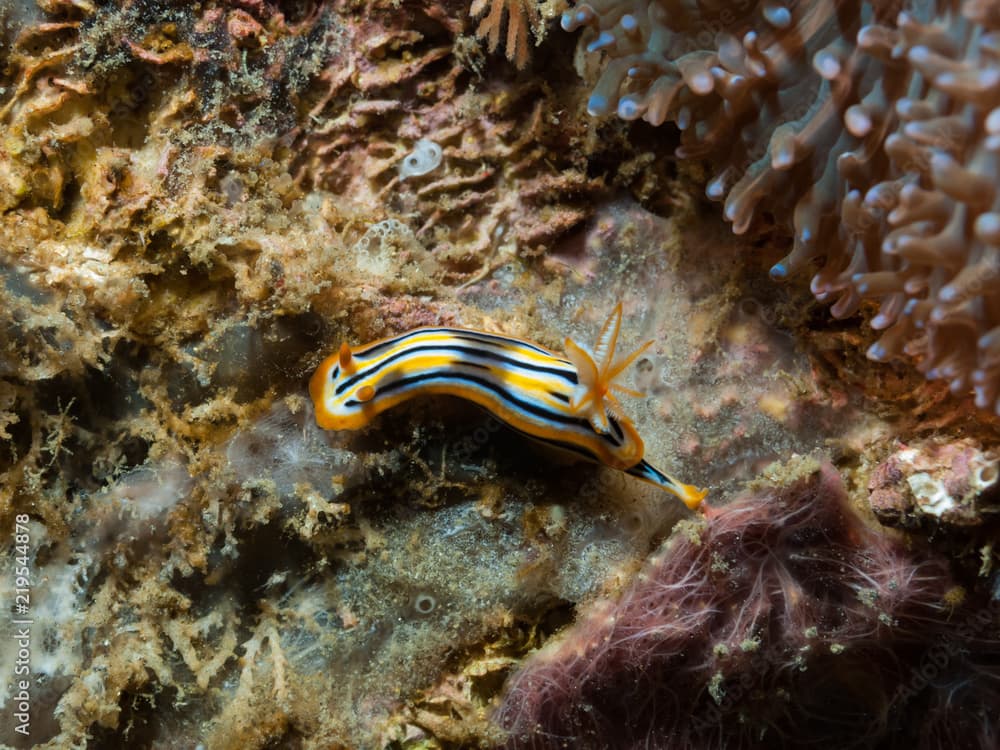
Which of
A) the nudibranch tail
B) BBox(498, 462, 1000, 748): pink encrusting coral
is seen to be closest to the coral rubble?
BBox(498, 462, 1000, 748): pink encrusting coral

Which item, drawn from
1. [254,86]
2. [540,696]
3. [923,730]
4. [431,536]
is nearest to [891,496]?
[923,730]

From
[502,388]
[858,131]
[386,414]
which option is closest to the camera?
[858,131]

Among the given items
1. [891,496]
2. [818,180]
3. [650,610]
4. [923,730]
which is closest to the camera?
[818,180]

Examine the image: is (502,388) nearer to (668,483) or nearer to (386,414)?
(386,414)

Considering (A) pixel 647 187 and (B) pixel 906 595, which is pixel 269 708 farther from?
(A) pixel 647 187

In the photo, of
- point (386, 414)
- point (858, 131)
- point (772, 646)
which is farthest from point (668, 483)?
point (858, 131)

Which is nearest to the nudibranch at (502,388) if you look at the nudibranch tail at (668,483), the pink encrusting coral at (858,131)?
the nudibranch tail at (668,483)

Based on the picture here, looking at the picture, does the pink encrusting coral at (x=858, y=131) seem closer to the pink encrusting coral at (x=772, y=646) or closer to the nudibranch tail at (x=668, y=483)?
the pink encrusting coral at (x=772, y=646)

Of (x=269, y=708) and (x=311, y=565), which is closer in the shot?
(x=269, y=708)
